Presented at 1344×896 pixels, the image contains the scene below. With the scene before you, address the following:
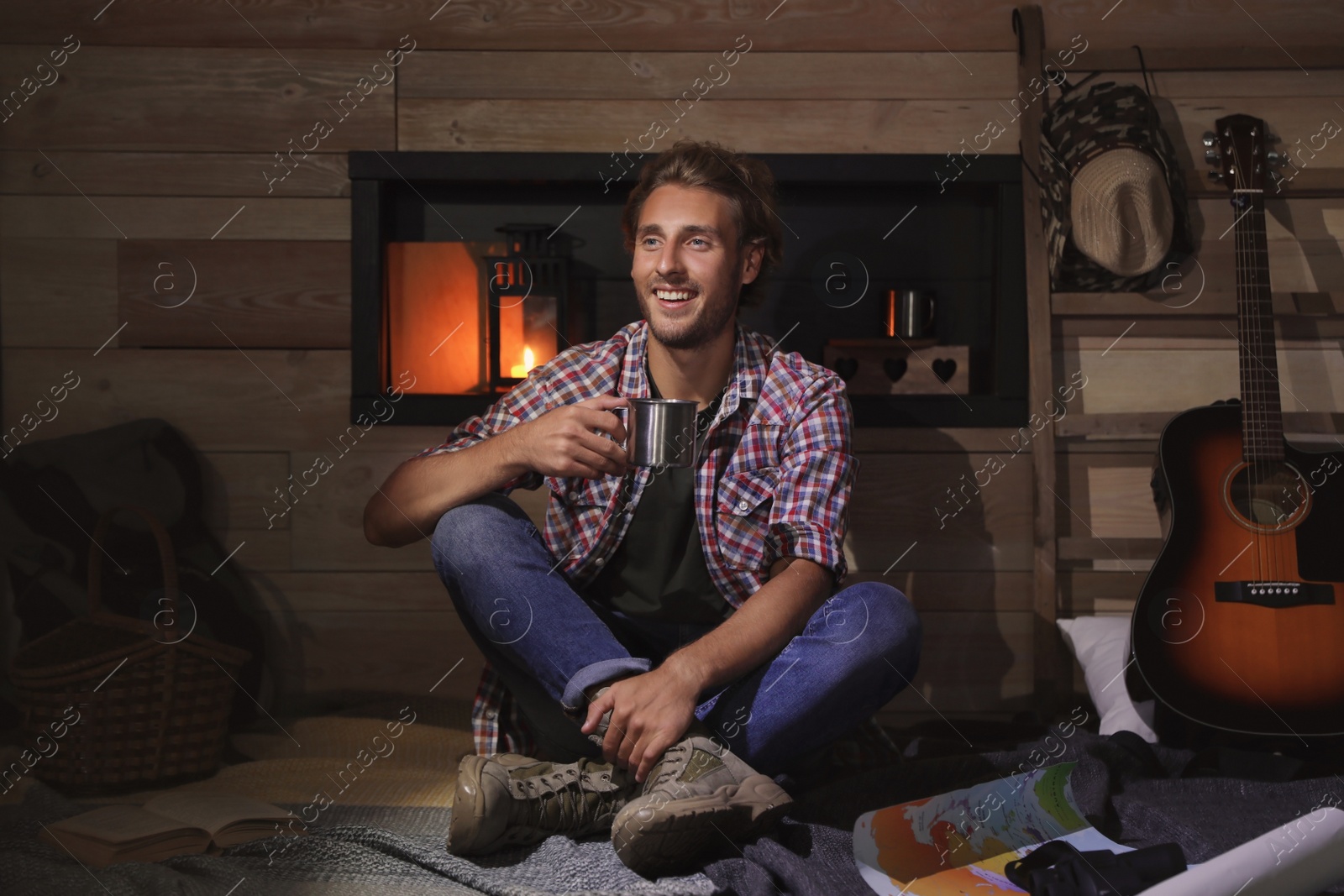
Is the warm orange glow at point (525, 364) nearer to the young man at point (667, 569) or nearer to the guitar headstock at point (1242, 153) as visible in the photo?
the young man at point (667, 569)

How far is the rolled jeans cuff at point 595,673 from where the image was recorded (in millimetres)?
1316

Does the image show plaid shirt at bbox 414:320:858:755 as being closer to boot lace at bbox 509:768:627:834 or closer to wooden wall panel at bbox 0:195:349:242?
boot lace at bbox 509:768:627:834

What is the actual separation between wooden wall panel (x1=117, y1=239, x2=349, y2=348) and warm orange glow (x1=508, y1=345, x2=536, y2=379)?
1.39 feet

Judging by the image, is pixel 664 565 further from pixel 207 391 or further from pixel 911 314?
pixel 207 391

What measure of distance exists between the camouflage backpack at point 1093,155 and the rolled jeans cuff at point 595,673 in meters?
1.27

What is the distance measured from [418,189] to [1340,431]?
6.40 feet

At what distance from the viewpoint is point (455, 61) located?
7.03 ft

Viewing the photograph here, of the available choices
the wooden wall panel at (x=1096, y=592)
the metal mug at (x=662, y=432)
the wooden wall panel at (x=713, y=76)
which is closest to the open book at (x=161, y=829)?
the metal mug at (x=662, y=432)

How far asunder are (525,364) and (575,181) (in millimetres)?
394

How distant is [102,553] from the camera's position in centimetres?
179

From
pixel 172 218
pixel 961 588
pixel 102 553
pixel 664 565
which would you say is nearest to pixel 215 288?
pixel 172 218

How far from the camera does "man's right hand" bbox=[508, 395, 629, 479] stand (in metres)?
1.42

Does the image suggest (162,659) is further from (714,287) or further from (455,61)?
(455,61)

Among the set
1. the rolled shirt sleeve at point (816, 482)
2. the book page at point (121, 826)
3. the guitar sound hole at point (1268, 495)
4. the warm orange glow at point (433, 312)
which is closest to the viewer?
the book page at point (121, 826)
